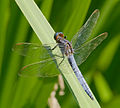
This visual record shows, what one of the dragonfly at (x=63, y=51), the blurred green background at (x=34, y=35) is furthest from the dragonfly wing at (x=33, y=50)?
the blurred green background at (x=34, y=35)

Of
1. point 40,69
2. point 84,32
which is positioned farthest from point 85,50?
point 40,69

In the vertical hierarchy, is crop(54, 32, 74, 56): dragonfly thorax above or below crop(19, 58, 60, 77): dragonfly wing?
above

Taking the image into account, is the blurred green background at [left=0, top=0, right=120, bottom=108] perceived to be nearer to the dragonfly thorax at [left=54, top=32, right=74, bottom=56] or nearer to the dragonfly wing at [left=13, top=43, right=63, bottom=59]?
the dragonfly thorax at [left=54, top=32, right=74, bottom=56]

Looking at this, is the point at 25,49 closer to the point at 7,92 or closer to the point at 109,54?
the point at 7,92

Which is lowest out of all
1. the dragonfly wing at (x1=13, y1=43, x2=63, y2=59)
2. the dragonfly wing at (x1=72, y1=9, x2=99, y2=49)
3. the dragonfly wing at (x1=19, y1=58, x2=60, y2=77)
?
the dragonfly wing at (x1=19, y1=58, x2=60, y2=77)

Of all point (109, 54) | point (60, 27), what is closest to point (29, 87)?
point (60, 27)

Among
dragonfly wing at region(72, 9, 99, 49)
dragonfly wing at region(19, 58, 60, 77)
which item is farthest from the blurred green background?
dragonfly wing at region(19, 58, 60, 77)

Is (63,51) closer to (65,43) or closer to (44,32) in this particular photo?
(65,43)

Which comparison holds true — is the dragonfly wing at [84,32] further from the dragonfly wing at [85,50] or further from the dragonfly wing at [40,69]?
the dragonfly wing at [40,69]

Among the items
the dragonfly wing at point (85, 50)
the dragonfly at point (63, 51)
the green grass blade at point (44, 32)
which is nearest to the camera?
the green grass blade at point (44, 32)
